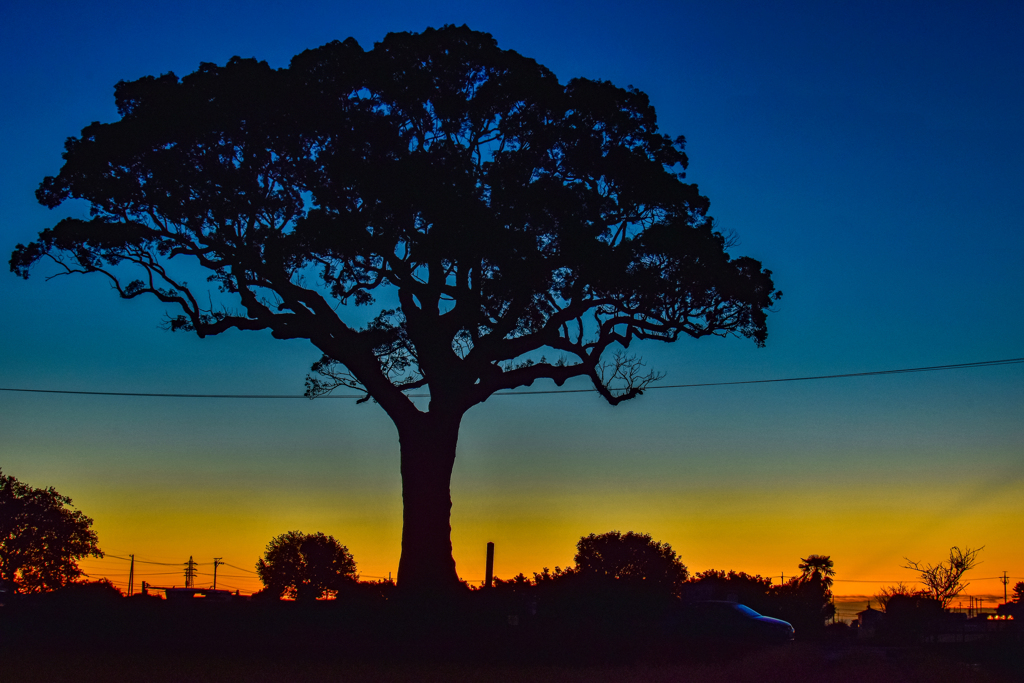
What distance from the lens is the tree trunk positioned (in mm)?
22609

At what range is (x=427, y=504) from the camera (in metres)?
23.1

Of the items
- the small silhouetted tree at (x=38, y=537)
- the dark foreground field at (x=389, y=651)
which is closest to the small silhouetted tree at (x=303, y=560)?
the small silhouetted tree at (x=38, y=537)

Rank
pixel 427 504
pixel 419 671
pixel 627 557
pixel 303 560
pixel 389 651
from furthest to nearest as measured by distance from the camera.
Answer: pixel 303 560, pixel 627 557, pixel 427 504, pixel 389 651, pixel 419 671

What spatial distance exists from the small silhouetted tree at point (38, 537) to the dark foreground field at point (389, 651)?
1626 inches

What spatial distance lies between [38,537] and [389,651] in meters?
50.5

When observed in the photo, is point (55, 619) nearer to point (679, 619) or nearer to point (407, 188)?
point (407, 188)

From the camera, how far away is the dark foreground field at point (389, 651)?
50.4 ft

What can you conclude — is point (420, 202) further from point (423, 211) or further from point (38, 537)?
point (38, 537)

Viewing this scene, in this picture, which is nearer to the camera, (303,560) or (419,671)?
(419,671)

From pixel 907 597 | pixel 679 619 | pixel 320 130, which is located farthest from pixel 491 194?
pixel 907 597

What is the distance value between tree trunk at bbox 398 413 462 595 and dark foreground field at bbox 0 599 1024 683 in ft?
5.38

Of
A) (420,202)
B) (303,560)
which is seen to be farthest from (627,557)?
(420,202)

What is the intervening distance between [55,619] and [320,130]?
12.8m

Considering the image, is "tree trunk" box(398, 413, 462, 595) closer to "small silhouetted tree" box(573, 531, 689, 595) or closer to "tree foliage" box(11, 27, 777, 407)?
"tree foliage" box(11, 27, 777, 407)
